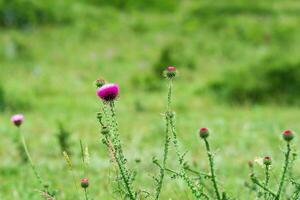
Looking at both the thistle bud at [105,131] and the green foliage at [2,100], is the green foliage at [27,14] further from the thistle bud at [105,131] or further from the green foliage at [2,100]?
the thistle bud at [105,131]

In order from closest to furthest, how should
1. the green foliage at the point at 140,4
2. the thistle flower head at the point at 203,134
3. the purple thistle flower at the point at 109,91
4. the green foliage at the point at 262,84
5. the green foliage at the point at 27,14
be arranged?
the thistle flower head at the point at 203,134
the purple thistle flower at the point at 109,91
the green foliage at the point at 262,84
the green foliage at the point at 27,14
the green foliage at the point at 140,4

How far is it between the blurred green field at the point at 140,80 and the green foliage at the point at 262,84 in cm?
21

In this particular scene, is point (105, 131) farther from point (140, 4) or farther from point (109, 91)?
point (140, 4)

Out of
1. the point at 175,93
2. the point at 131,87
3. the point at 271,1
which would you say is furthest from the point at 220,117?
the point at 271,1

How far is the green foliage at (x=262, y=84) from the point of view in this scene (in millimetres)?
16250

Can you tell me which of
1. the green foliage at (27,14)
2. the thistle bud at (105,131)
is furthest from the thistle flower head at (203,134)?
the green foliage at (27,14)

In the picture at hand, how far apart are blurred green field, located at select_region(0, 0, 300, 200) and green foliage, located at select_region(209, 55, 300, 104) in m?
0.21

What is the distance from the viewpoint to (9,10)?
23.8 meters

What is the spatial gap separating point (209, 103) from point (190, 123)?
3.51 m

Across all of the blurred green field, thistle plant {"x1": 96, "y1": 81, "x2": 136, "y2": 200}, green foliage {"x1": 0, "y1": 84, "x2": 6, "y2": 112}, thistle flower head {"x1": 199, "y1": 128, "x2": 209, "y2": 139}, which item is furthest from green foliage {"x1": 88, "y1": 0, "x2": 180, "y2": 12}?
thistle flower head {"x1": 199, "y1": 128, "x2": 209, "y2": 139}

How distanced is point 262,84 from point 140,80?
131 inches

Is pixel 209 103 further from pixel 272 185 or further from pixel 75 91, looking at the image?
pixel 272 185

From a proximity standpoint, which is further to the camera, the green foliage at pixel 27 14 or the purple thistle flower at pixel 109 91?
the green foliage at pixel 27 14

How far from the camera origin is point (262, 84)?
53.7 feet
